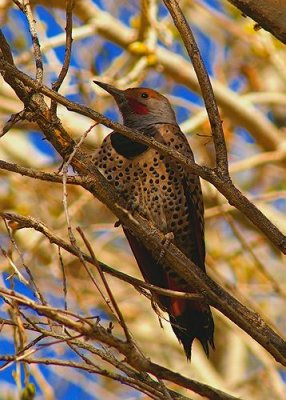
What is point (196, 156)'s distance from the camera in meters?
7.29

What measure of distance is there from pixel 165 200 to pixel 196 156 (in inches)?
122

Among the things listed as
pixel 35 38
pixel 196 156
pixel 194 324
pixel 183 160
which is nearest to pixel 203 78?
pixel 183 160

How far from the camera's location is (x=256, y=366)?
9008 millimetres

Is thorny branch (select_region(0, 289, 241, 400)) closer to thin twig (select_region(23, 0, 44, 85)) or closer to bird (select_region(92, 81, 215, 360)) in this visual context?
thin twig (select_region(23, 0, 44, 85))

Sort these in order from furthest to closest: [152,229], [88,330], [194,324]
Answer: [194,324], [152,229], [88,330]

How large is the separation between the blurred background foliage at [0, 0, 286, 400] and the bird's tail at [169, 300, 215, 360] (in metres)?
0.92

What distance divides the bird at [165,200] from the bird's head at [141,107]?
0.23 metres

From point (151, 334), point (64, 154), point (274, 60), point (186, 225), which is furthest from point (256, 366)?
point (64, 154)

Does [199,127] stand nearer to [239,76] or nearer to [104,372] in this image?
[239,76]

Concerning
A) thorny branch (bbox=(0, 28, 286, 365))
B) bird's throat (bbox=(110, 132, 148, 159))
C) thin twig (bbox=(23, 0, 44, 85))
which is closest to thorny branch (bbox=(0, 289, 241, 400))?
thorny branch (bbox=(0, 28, 286, 365))

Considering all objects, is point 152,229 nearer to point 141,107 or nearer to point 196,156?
point 141,107

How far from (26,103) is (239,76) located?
576 centimetres

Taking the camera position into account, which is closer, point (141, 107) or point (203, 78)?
point (203, 78)

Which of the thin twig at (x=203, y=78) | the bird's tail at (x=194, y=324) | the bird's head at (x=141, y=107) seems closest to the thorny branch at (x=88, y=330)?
the thin twig at (x=203, y=78)
